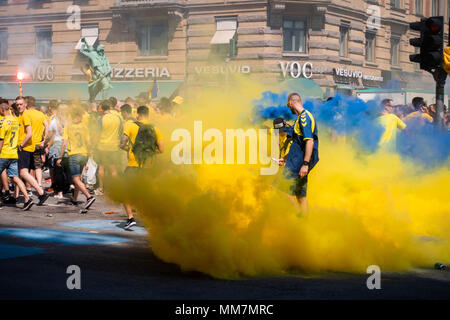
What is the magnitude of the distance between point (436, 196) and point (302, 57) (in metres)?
16.1

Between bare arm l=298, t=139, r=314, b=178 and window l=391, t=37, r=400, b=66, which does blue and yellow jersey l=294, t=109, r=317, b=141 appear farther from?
window l=391, t=37, r=400, b=66

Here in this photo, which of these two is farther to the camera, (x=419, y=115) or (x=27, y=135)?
(x=419, y=115)

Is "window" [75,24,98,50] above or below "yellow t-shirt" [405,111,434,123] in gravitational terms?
above

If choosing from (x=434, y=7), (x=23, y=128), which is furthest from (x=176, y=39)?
(x=434, y=7)

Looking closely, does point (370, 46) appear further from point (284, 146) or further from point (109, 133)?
point (284, 146)

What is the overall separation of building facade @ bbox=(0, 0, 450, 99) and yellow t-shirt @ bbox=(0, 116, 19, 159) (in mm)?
10757

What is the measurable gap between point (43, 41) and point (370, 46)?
12.9 m

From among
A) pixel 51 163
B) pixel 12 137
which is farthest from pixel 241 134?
pixel 51 163

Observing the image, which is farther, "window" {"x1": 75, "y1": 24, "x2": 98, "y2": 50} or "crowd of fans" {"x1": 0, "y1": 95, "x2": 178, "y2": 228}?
"window" {"x1": 75, "y1": 24, "x2": 98, "y2": 50}

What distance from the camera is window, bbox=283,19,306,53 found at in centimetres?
2401

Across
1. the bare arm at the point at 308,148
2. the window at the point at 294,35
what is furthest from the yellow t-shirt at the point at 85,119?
the window at the point at 294,35

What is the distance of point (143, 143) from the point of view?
8172 millimetres

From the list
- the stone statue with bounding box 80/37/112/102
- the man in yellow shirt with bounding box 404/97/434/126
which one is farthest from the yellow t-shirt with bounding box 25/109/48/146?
the stone statue with bounding box 80/37/112/102
